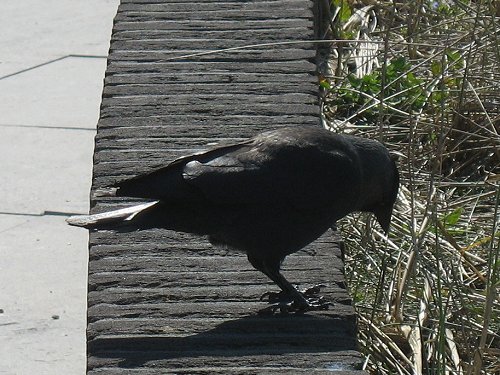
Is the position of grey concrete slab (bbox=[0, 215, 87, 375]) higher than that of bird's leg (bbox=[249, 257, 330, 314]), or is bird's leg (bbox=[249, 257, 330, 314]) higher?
→ bird's leg (bbox=[249, 257, 330, 314])

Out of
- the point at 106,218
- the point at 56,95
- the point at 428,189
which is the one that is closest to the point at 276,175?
the point at 106,218

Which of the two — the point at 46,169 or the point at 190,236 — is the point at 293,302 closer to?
the point at 190,236

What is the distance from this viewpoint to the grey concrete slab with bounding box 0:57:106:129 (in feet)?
22.0

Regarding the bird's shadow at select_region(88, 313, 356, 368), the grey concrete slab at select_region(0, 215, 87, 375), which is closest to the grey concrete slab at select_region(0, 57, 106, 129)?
the grey concrete slab at select_region(0, 215, 87, 375)

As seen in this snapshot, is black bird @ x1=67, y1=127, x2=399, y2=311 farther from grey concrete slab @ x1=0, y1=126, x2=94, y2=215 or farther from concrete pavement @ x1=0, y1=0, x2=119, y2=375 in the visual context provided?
grey concrete slab @ x1=0, y1=126, x2=94, y2=215

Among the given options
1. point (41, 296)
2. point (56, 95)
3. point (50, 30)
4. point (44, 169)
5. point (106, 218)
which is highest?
point (106, 218)

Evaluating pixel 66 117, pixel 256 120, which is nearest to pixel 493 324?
pixel 256 120

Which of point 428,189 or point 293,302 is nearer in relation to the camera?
point 293,302

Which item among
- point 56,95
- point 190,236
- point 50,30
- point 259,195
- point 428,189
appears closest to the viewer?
point 259,195

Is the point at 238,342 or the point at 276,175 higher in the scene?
the point at 276,175

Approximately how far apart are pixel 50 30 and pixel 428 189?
4.21 meters

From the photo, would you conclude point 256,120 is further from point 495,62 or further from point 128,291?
point 495,62

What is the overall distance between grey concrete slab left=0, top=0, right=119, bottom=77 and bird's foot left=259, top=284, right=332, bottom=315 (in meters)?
4.53

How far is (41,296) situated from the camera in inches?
192
